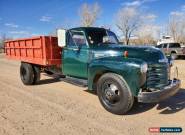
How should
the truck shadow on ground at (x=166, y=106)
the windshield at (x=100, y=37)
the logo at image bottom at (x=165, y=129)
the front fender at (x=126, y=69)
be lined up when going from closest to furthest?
the logo at image bottom at (x=165, y=129), the front fender at (x=126, y=69), the truck shadow on ground at (x=166, y=106), the windshield at (x=100, y=37)

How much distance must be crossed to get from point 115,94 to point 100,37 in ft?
7.15

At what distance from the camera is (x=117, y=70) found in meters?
5.66

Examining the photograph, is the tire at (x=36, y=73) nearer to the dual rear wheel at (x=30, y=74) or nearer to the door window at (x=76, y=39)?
the dual rear wheel at (x=30, y=74)

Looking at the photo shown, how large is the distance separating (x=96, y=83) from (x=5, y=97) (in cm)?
292

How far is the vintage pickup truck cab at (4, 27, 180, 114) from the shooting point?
17.7 ft

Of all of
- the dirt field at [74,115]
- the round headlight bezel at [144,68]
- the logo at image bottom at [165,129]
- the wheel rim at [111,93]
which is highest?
the round headlight bezel at [144,68]

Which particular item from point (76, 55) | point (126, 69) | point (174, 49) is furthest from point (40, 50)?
point (174, 49)

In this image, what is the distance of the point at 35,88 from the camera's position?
28.6 feet

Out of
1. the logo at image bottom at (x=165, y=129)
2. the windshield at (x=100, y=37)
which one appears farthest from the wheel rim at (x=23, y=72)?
the logo at image bottom at (x=165, y=129)

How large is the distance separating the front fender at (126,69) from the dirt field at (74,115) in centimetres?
81

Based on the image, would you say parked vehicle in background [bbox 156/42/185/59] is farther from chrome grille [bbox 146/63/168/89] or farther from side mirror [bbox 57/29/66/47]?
chrome grille [bbox 146/63/168/89]

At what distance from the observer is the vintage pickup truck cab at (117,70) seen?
541 cm

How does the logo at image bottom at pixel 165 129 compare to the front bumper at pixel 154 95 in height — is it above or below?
below

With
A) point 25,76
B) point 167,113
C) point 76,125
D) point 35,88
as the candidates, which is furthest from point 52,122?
point 25,76
